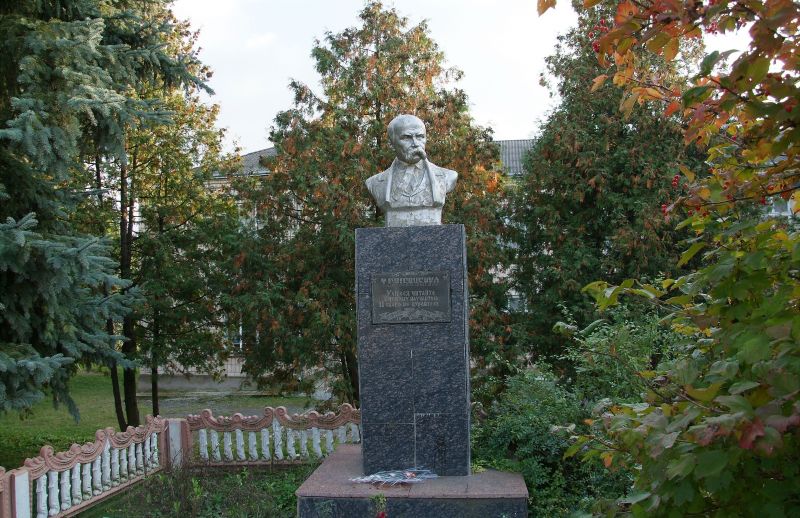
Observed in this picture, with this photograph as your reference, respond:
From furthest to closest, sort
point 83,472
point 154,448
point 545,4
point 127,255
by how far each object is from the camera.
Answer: point 127,255 → point 154,448 → point 83,472 → point 545,4

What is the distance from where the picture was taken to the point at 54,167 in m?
7.57

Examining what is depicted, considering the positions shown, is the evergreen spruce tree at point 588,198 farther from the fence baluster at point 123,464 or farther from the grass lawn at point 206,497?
the fence baluster at point 123,464

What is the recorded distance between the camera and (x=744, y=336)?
5.90 ft

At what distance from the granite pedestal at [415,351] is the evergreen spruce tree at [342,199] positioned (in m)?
4.18

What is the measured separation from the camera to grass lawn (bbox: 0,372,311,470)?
12727 mm

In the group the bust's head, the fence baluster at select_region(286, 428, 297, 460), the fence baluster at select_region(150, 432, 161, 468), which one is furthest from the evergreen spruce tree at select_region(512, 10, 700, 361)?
the fence baluster at select_region(150, 432, 161, 468)

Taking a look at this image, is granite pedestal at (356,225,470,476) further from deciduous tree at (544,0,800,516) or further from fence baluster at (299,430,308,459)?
deciduous tree at (544,0,800,516)

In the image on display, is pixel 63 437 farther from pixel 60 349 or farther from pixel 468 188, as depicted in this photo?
pixel 468 188

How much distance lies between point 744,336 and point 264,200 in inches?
411

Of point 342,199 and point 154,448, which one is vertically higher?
point 342,199

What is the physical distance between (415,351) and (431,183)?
58.4 inches

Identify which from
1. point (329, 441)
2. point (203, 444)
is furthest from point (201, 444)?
point (329, 441)

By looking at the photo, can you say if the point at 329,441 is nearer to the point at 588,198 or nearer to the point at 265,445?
the point at 265,445

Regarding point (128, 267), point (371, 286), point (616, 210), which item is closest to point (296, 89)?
point (128, 267)
